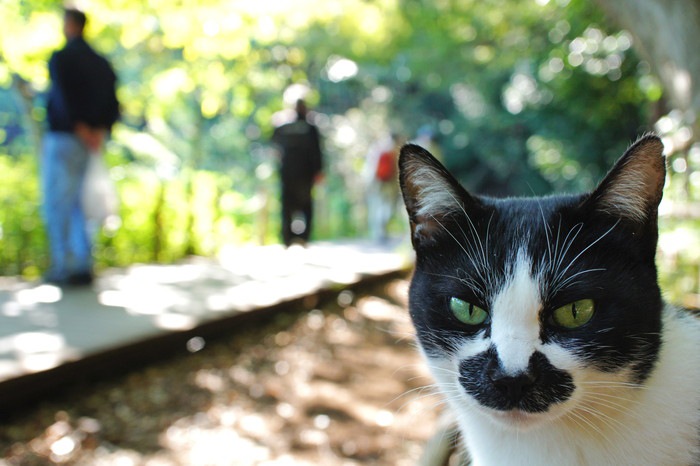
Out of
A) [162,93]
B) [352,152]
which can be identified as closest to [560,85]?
[162,93]

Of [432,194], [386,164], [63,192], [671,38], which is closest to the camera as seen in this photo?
[432,194]

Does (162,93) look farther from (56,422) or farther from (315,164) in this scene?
(56,422)

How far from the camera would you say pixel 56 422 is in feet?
8.85

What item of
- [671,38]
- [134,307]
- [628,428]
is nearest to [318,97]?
[134,307]

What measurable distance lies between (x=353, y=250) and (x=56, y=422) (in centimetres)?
675

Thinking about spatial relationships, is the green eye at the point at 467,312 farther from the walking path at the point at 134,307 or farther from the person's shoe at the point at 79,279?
the person's shoe at the point at 79,279

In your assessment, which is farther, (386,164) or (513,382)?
(386,164)

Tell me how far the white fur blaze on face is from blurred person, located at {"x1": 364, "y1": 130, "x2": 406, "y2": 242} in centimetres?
757

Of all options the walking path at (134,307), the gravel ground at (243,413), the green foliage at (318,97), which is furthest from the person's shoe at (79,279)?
the gravel ground at (243,413)

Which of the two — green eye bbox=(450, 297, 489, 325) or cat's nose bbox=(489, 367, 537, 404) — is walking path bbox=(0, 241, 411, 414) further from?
cat's nose bbox=(489, 367, 537, 404)

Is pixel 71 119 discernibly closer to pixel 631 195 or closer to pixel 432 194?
pixel 432 194

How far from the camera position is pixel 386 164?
9211 mm

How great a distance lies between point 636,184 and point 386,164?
8.15 meters

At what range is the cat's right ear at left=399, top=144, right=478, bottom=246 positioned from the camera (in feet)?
4.36
